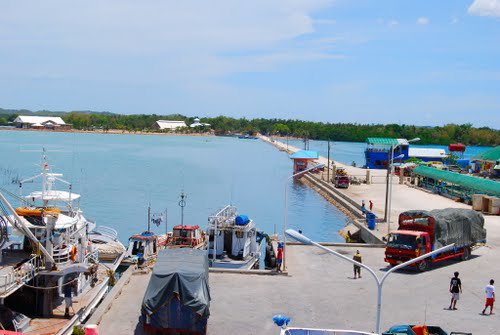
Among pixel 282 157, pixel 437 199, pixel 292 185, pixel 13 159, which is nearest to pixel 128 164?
pixel 13 159

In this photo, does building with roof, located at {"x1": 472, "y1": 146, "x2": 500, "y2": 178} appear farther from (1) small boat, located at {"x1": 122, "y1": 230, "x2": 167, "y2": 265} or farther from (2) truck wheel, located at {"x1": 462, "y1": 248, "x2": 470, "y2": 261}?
(1) small boat, located at {"x1": 122, "y1": 230, "x2": 167, "y2": 265}

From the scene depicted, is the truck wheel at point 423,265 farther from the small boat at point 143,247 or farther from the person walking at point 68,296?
the person walking at point 68,296

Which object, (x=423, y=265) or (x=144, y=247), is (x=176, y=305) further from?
(x=144, y=247)

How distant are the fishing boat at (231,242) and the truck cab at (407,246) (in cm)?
644

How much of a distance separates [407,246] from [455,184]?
3476cm

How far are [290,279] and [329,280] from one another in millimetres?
1572

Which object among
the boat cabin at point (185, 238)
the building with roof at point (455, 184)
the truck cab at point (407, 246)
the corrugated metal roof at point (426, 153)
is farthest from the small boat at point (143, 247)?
the corrugated metal roof at point (426, 153)

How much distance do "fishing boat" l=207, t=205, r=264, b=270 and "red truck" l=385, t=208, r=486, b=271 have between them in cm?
651

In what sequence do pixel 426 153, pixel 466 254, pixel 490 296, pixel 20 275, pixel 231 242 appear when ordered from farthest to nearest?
pixel 426 153, pixel 231 242, pixel 466 254, pixel 490 296, pixel 20 275

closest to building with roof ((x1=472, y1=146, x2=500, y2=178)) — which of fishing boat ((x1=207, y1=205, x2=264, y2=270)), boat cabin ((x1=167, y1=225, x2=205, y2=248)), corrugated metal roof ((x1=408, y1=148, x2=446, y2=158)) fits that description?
corrugated metal roof ((x1=408, y1=148, x2=446, y2=158))

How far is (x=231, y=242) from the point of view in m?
29.9

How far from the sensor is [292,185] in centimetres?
8869

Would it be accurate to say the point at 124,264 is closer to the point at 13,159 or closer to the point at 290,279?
the point at 290,279

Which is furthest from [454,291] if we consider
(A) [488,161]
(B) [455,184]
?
(A) [488,161]
